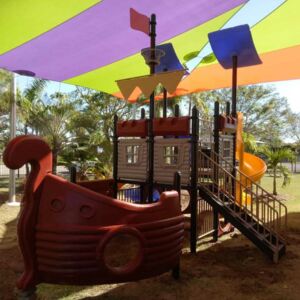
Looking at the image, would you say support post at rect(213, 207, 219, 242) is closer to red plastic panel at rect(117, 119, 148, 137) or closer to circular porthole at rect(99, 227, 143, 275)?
circular porthole at rect(99, 227, 143, 275)

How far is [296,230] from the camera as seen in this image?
27.6 feet

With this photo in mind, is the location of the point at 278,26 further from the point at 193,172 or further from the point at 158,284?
the point at 158,284

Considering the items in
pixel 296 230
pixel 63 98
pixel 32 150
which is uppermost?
pixel 63 98

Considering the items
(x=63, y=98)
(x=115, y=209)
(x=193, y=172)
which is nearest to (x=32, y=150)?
(x=115, y=209)

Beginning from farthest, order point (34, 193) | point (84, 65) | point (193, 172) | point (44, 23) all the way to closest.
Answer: point (84, 65)
point (44, 23)
point (193, 172)
point (34, 193)

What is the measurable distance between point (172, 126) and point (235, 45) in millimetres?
2476

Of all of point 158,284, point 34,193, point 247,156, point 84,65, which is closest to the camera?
point 34,193

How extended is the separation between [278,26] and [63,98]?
33.8 feet

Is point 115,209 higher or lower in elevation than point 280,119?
lower

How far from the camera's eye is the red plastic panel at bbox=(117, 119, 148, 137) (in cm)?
726

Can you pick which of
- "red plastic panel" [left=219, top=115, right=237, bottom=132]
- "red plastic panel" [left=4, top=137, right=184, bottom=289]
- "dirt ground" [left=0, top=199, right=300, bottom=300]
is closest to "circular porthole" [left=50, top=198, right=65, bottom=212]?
"red plastic panel" [left=4, top=137, right=184, bottom=289]

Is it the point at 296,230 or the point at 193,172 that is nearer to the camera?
the point at 193,172

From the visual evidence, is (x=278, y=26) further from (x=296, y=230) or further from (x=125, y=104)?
(x=125, y=104)

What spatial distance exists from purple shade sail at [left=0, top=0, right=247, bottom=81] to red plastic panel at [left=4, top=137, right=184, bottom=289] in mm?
4198
